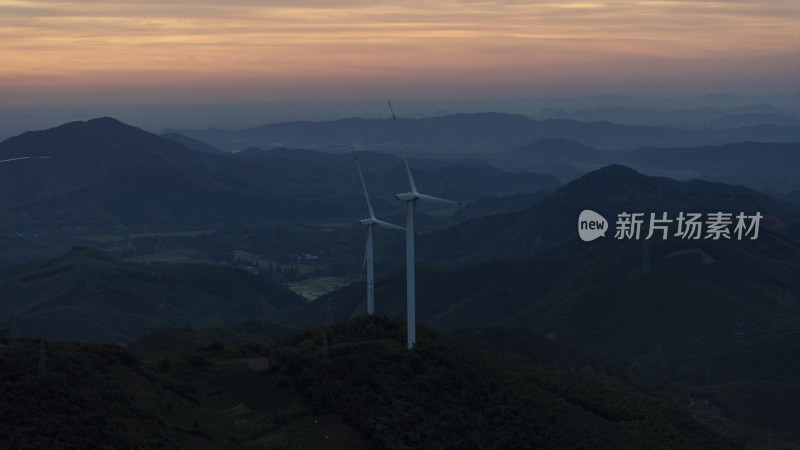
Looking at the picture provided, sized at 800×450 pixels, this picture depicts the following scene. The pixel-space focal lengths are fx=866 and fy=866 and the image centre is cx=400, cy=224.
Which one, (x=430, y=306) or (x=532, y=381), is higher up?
(x=532, y=381)

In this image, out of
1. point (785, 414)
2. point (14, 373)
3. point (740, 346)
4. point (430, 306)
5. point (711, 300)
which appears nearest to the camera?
point (14, 373)

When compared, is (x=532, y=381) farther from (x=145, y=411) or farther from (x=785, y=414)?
(x=785, y=414)

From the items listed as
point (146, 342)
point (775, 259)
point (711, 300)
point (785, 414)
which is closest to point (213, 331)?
point (146, 342)

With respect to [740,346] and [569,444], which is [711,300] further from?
[569,444]

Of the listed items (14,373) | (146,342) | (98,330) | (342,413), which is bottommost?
(98,330)

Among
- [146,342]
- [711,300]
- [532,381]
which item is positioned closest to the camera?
[532,381]

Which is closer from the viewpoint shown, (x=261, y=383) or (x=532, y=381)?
(x=261, y=383)

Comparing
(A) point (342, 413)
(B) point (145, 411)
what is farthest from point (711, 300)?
(B) point (145, 411)

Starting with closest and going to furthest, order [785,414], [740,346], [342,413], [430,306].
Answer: [342,413] < [785,414] < [740,346] < [430,306]

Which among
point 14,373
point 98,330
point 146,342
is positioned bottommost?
point 98,330
